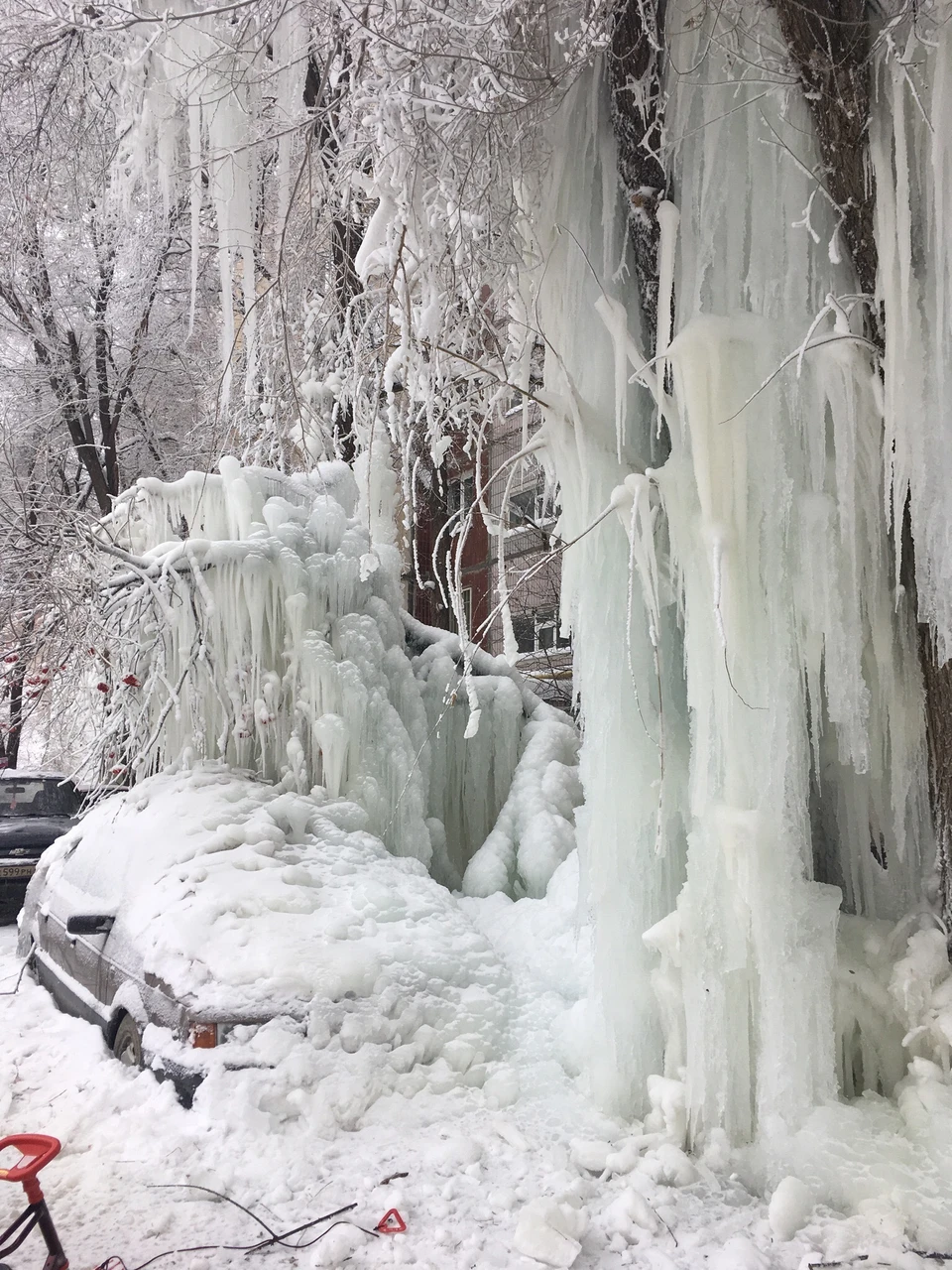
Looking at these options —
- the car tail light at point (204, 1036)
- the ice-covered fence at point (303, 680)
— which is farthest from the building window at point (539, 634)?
the car tail light at point (204, 1036)

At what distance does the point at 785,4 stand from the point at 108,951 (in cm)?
530

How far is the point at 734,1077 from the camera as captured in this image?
3432 millimetres

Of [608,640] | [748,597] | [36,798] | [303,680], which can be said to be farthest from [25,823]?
[748,597]

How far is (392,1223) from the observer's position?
296cm

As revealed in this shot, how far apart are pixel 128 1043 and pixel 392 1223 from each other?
196cm

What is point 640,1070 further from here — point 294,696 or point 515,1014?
point 294,696

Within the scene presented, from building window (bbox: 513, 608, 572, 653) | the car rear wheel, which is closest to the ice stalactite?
the car rear wheel

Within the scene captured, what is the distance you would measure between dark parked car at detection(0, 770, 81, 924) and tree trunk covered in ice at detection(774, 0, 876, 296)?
811cm

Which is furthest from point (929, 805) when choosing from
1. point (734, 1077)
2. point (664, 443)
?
point (664, 443)

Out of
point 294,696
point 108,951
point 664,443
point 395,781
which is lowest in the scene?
point 108,951

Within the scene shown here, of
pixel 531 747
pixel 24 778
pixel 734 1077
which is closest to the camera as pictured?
pixel 734 1077

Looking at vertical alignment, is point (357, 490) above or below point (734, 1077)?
above

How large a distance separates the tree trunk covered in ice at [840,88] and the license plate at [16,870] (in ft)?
31.4

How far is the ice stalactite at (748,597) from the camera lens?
3.26m
